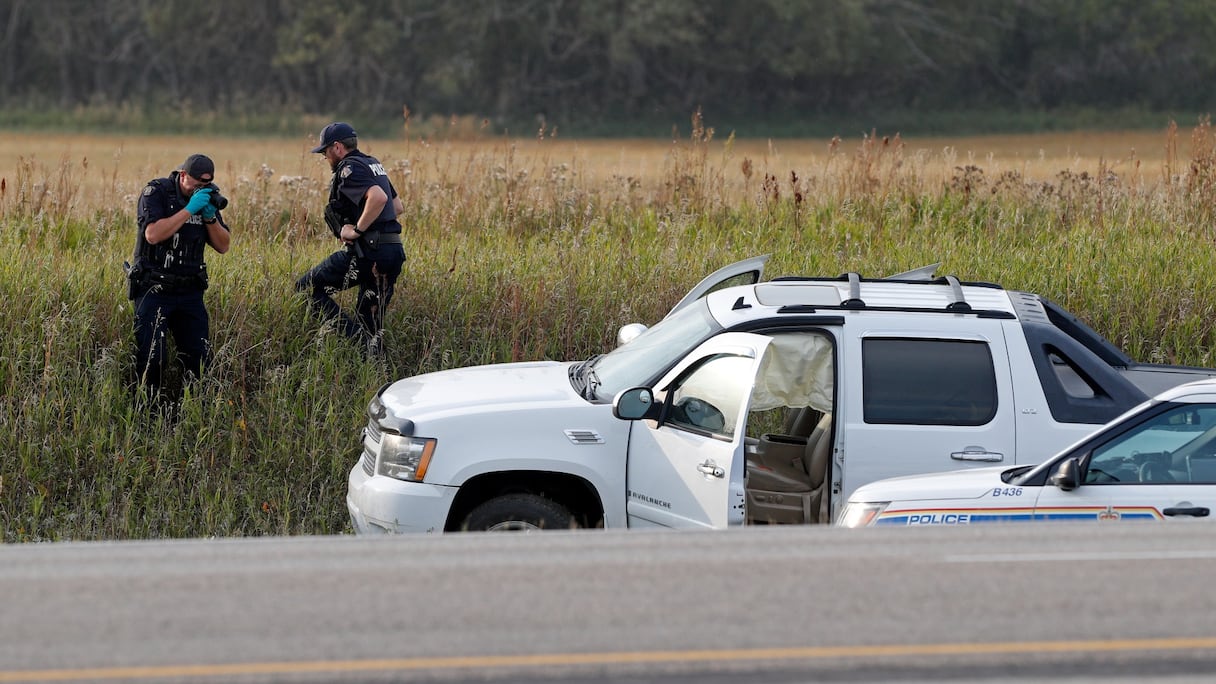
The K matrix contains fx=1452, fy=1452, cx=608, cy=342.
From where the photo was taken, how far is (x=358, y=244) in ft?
33.2

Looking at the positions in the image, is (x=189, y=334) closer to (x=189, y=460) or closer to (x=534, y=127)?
(x=189, y=460)

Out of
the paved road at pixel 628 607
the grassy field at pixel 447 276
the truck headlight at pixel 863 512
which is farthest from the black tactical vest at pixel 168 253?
the truck headlight at pixel 863 512

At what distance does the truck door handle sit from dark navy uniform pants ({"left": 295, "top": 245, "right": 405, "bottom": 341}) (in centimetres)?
574

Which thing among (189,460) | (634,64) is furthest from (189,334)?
(634,64)

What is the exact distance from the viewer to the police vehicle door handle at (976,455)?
6.98 meters

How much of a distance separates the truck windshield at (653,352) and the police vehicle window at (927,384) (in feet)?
2.66

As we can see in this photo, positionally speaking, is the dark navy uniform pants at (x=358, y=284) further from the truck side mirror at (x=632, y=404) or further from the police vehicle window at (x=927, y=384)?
the police vehicle window at (x=927, y=384)

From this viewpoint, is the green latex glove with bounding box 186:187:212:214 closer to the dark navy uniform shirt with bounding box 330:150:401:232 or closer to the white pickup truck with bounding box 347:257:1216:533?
the dark navy uniform shirt with bounding box 330:150:401:232

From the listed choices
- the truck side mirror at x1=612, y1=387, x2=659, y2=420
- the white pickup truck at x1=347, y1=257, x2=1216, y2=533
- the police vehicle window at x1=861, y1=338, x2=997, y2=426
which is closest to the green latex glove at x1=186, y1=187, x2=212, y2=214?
the white pickup truck at x1=347, y1=257, x2=1216, y2=533

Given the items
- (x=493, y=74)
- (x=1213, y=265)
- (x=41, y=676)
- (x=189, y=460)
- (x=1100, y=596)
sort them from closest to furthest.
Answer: (x=41, y=676) → (x=1100, y=596) → (x=189, y=460) → (x=1213, y=265) → (x=493, y=74)

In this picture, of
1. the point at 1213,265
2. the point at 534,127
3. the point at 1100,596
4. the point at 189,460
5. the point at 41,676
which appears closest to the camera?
the point at 41,676

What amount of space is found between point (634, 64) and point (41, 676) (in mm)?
49749

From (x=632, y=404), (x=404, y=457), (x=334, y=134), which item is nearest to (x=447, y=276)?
(x=334, y=134)

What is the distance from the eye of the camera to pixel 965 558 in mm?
5855
